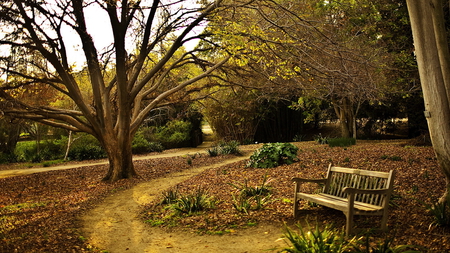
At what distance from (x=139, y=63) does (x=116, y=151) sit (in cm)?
268

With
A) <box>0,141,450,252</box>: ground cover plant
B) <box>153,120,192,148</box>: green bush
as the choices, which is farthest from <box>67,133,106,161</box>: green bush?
<box>0,141,450,252</box>: ground cover plant

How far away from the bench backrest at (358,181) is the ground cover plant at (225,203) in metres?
0.31

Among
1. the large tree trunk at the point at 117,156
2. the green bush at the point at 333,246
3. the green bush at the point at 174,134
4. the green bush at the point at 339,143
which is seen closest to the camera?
the green bush at the point at 333,246

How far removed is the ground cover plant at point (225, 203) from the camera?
4.56m

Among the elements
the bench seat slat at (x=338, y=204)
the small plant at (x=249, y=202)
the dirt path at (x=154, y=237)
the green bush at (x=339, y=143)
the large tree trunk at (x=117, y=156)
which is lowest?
the dirt path at (x=154, y=237)

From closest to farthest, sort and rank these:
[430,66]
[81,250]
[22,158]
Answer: [81,250], [430,66], [22,158]

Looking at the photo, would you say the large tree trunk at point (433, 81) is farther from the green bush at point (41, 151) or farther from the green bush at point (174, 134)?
the green bush at point (174, 134)

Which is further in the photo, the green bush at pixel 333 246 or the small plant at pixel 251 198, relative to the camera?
the small plant at pixel 251 198

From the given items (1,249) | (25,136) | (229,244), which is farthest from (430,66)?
(25,136)

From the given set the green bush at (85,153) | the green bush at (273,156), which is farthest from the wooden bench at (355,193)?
the green bush at (85,153)

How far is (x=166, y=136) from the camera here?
2183 centimetres

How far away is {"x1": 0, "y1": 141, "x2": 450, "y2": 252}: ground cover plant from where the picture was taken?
4.56 metres

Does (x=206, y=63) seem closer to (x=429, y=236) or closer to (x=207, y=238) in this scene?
(x=207, y=238)

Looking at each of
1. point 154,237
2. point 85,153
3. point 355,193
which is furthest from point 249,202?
point 85,153
